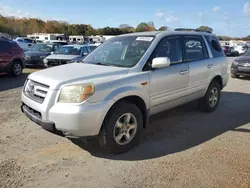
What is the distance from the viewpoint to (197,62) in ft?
18.5

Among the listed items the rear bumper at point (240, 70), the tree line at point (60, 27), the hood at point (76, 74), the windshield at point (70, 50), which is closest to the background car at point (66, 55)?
the windshield at point (70, 50)

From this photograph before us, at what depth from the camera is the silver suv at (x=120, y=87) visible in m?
3.64

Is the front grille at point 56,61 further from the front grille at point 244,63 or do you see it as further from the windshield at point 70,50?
the front grille at point 244,63

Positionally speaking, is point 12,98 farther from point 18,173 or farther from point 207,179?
point 207,179

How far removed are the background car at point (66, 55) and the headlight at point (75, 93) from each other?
921 cm

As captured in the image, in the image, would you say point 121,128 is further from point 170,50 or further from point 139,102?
point 170,50

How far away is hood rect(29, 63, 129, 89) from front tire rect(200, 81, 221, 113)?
8.88 ft

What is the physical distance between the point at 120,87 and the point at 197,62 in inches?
92.2

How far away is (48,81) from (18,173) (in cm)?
128

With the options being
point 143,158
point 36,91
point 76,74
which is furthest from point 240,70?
point 36,91

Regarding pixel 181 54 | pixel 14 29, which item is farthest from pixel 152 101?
pixel 14 29

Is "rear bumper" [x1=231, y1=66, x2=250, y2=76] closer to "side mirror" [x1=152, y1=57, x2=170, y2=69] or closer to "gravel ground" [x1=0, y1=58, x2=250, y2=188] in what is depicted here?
"gravel ground" [x1=0, y1=58, x2=250, y2=188]

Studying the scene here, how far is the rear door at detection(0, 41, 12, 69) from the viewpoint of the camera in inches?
426

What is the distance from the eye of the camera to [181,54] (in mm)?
5242
